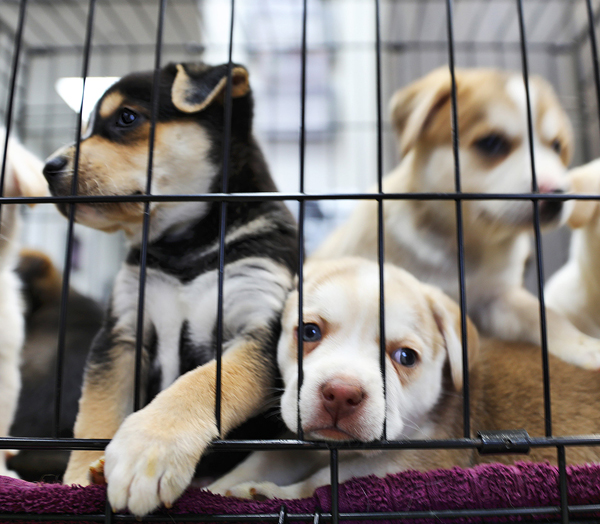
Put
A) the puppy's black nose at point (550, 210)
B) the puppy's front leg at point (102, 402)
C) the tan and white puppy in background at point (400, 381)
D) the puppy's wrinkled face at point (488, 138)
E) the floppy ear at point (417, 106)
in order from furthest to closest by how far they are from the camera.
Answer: the floppy ear at point (417, 106)
the puppy's wrinkled face at point (488, 138)
the puppy's black nose at point (550, 210)
the puppy's front leg at point (102, 402)
the tan and white puppy in background at point (400, 381)

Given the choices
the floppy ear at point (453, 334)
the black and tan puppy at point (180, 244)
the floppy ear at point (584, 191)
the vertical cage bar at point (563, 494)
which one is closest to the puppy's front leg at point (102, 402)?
the black and tan puppy at point (180, 244)

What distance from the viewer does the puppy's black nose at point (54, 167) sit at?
1.08m

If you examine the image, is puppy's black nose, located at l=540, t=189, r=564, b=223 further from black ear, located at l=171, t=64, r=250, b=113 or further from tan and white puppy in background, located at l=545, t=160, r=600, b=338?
black ear, located at l=171, t=64, r=250, b=113

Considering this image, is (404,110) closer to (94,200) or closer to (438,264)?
(438,264)

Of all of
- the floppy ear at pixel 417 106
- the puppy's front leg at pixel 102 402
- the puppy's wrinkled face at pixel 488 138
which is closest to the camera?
the puppy's front leg at pixel 102 402

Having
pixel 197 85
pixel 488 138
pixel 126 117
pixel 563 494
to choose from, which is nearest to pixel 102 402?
pixel 126 117

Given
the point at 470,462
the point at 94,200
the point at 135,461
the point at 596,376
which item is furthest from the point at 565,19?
the point at 135,461

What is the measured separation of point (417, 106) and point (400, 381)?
0.84 metres

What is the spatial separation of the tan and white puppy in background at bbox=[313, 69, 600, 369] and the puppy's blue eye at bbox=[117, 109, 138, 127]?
29.3 inches

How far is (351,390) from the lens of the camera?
34.7 inches

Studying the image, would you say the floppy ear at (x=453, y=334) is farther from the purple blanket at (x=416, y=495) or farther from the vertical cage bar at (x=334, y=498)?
the vertical cage bar at (x=334, y=498)

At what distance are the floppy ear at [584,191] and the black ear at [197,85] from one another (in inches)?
36.5

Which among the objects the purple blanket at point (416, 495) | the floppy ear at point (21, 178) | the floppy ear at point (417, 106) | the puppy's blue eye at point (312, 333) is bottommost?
the purple blanket at point (416, 495)

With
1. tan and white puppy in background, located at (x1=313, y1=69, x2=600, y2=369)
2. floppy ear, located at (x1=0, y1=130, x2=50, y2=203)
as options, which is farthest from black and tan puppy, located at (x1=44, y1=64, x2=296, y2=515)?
tan and white puppy in background, located at (x1=313, y1=69, x2=600, y2=369)
